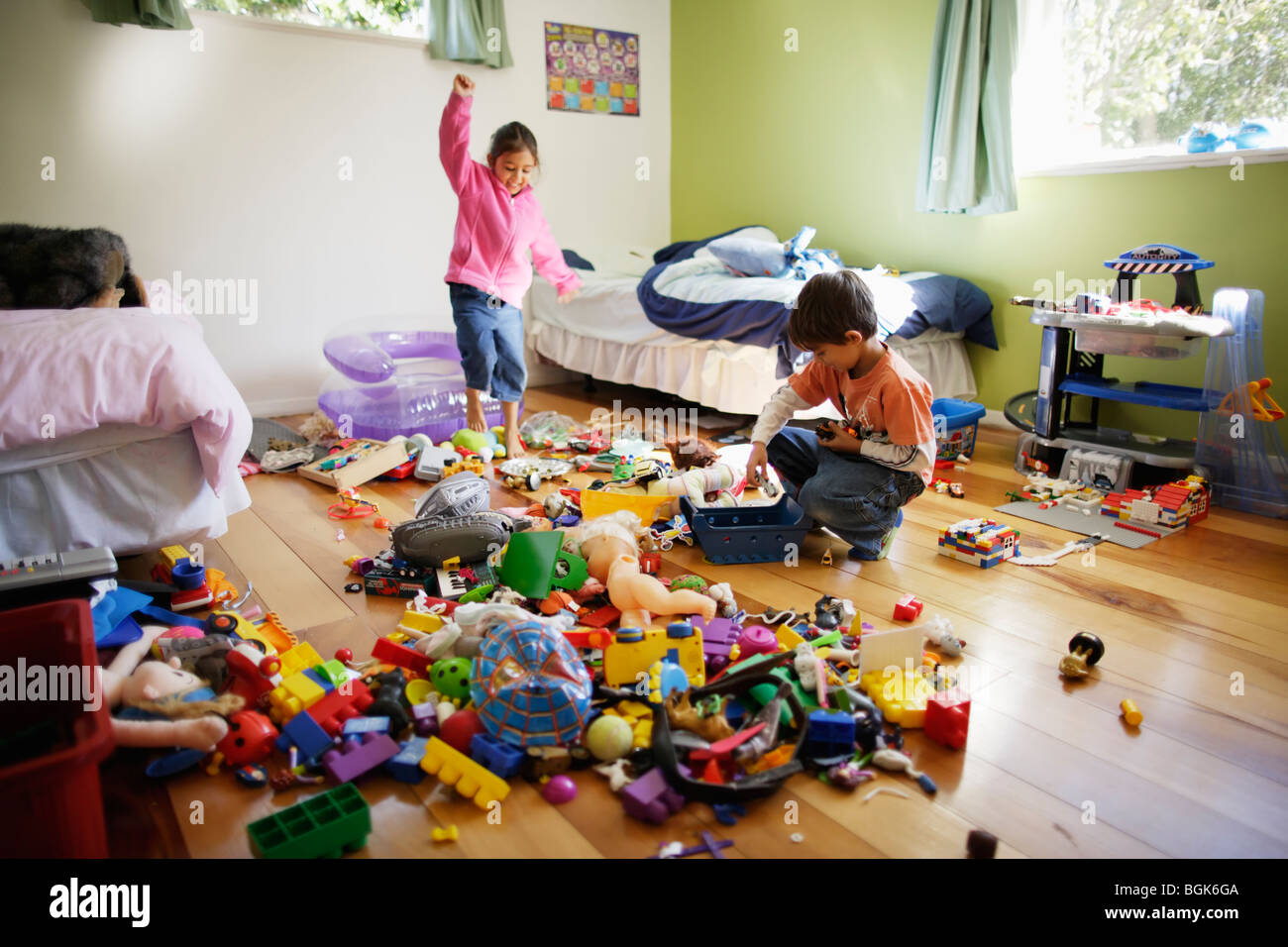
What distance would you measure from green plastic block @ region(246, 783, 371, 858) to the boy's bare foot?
222 cm

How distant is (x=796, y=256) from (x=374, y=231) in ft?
6.47

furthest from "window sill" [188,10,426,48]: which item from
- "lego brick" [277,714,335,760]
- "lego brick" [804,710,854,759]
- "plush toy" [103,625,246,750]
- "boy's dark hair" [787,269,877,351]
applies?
"lego brick" [804,710,854,759]

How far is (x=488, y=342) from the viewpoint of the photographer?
321 cm

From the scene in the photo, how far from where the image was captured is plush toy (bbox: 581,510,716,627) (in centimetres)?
179

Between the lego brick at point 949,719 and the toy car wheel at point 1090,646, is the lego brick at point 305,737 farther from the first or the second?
the toy car wheel at point 1090,646

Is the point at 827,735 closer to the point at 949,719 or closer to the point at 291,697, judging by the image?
the point at 949,719

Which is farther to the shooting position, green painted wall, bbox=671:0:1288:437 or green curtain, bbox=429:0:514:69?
green curtain, bbox=429:0:514:69

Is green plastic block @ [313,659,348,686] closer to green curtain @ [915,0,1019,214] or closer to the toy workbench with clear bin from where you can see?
the toy workbench with clear bin

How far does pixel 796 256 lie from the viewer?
350cm

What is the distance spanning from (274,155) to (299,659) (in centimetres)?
292

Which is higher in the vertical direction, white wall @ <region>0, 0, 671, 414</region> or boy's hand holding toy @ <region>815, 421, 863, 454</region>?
white wall @ <region>0, 0, 671, 414</region>

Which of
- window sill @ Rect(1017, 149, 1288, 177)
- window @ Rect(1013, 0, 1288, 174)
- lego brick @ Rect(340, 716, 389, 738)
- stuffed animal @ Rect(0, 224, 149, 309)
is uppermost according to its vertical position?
window @ Rect(1013, 0, 1288, 174)
